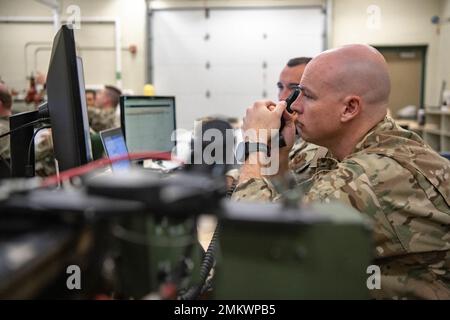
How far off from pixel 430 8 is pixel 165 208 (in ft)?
24.1

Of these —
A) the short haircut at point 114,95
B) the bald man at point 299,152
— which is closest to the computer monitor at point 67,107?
the bald man at point 299,152

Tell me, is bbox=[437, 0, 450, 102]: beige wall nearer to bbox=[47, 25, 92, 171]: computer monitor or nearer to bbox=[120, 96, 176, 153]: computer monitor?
bbox=[120, 96, 176, 153]: computer monitor

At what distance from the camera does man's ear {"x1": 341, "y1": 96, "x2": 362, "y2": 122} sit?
1.17 meters

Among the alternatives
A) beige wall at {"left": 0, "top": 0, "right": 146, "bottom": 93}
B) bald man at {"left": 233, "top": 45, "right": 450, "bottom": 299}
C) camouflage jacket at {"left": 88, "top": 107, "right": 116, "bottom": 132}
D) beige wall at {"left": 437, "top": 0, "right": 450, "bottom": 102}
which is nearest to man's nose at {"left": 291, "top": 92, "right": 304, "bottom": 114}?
bald man at {"left": 233, "top": 45, "right": 450, "bottom": 299}

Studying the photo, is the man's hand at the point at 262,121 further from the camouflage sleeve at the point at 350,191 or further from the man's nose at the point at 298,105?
the camouflage sleeve at the point at 350,191

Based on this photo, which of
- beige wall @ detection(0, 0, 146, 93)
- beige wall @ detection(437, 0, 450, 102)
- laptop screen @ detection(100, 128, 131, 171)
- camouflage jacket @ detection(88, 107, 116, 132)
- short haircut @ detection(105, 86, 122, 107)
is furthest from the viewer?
beige wall @ detection(0, 0, 146, 93)

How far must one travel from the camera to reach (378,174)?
102 centimetres

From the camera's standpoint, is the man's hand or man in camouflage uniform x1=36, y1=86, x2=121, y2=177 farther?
man in camouflage uniform x1=36, y1=86, x2=121, y2=177

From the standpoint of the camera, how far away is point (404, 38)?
6766 mm

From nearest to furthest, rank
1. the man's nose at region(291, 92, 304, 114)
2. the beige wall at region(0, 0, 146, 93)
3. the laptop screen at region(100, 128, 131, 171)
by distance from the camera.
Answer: the man's nose at region(291, 92, 304, 114) → the laptop screen at region(100, 128, 131, 171) → the beige wall at region(0, 0, 146, 93)

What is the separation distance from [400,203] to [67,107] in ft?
2.76

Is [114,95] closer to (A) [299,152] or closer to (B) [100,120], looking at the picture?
(B) [100,120]

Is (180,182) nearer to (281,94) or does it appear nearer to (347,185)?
(347,185)
